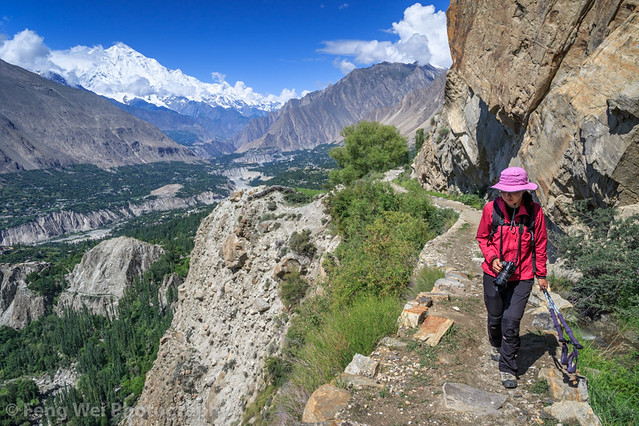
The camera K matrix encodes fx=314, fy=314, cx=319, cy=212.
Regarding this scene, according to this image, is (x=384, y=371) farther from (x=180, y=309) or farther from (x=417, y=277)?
(x=180, y=309)

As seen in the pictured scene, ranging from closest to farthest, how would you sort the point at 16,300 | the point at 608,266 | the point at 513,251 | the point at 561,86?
the point at 513,251 < the point at 608,266 < the point at 561,86 < the point at 16,300

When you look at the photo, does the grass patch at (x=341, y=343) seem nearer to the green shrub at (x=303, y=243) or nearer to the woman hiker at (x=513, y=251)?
the woman hiker at (x=513, y=251)

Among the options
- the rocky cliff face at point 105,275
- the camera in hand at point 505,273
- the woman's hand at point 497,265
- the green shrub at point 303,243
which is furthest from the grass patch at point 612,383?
the rocky cliff face at point 105,275

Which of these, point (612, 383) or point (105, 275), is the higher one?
point (612, 383)

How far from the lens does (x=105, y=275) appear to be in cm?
6381

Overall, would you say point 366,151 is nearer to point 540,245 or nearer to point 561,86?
point 561,86

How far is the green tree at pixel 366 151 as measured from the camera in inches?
1175

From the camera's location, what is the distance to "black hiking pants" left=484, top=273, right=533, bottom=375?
3.70 m

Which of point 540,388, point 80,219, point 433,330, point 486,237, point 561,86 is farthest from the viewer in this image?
point 80,219

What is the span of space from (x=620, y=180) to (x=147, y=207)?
189165 mm

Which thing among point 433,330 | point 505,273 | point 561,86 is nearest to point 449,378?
point 433,330

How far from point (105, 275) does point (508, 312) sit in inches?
3005

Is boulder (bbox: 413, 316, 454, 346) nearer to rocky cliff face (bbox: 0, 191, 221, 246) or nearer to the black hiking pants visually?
the black hiking pants

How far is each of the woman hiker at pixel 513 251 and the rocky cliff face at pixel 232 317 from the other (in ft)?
29.4
